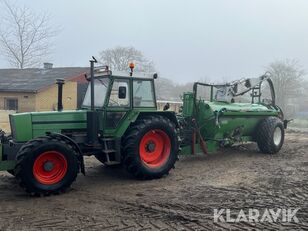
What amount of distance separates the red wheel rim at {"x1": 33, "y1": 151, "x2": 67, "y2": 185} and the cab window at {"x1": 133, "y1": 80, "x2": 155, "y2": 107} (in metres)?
2.07

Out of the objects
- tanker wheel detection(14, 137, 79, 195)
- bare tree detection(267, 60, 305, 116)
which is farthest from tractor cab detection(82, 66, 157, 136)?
bare tree detection(267, 60, 305, 116)

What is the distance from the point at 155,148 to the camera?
8391 millimetres

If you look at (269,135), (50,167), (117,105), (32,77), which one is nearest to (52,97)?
(32,77)

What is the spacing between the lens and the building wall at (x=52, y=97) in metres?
22.3

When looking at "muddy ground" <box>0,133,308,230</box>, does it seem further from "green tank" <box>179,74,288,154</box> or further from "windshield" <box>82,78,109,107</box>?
"windshield" <box>82,78,109,107</box>

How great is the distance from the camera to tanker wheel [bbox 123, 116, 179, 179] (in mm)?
7734

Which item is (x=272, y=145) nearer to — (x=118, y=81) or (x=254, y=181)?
(x=254, y=181)

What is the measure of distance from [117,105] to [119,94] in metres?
0.23

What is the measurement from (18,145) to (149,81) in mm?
2985

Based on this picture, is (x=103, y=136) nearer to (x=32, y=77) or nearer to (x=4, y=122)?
(x=4, y=122)

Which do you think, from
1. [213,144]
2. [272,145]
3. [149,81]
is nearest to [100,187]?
[149,81]

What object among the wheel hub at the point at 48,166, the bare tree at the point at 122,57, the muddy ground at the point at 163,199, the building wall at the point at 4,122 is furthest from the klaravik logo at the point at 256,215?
the bare tree at the point at 122,57

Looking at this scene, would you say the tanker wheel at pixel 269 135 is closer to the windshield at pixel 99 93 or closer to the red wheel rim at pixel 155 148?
the red wheel rim at pixel 155 148

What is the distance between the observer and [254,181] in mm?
7891
